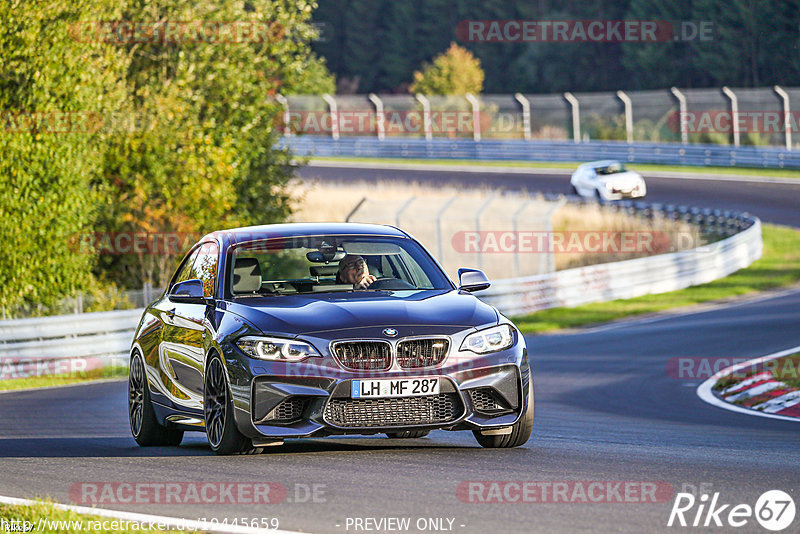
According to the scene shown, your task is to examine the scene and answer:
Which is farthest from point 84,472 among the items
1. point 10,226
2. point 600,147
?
point 600,147

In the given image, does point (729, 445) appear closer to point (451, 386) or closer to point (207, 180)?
point (451, 386)

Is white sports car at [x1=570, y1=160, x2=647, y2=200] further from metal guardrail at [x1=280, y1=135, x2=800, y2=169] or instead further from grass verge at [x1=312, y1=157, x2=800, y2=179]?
metal guardrail at [x1=280, y1=135, x2=800, y2=169]

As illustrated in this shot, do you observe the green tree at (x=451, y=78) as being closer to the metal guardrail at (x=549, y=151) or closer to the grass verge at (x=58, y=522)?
the metal guardrail at (x=549, y=151)

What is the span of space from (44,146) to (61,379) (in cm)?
509

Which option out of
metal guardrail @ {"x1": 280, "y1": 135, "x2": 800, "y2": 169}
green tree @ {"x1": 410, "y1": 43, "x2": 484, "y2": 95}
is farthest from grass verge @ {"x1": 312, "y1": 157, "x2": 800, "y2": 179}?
green tree @ {"x1": 410, "y1": 43, "x2": 484, "y2": 95}

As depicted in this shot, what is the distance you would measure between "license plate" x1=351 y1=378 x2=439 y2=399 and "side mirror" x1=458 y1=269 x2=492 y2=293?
49.9 inches

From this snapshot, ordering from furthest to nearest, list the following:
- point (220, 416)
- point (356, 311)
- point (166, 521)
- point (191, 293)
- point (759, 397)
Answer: point (759, 397) → point (191, 293) → point (220, 416) → point (356, 311) → point (166, 521)

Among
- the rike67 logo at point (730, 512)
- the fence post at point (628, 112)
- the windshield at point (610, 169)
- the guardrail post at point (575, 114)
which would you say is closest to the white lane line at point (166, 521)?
the rike67 logo at point (730, 512)

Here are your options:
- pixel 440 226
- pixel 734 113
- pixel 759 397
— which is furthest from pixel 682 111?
pixel 759 397

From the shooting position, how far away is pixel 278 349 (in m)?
8.49

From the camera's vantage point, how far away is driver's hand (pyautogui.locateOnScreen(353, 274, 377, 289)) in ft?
31.6

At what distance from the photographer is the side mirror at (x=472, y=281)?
31.5ft

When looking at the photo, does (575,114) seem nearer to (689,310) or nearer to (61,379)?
(689,310)

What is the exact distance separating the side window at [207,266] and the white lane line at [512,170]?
40.0 m
